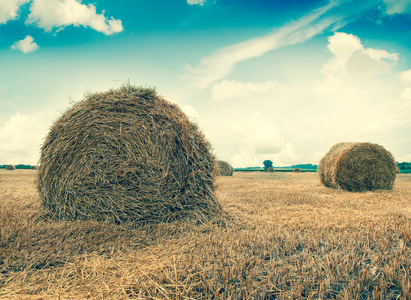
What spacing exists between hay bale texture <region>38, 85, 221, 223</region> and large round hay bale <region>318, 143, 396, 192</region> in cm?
670

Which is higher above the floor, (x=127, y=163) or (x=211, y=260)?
(x=127, y=163)

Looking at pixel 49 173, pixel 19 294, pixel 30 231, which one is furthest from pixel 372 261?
pixel 49 173

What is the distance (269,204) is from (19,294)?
4.43 metres

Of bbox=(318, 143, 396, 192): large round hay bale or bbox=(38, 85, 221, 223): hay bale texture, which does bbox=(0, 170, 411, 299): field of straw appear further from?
bbox=(318, 143, 396, 192): large round hay bale

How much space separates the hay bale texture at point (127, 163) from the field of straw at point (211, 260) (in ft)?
1.26

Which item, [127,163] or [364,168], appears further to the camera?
[364,168]

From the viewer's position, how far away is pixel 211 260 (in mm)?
2500

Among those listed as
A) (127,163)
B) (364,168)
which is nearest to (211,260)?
(127,163)

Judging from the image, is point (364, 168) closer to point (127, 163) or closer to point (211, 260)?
point (127, 163)

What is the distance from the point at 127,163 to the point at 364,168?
8439 millimetres

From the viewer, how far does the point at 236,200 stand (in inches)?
247

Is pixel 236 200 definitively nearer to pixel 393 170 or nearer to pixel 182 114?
pixel 182 114

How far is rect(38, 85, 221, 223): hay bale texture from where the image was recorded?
166 inches

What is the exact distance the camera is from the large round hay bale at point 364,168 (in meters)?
9.29
